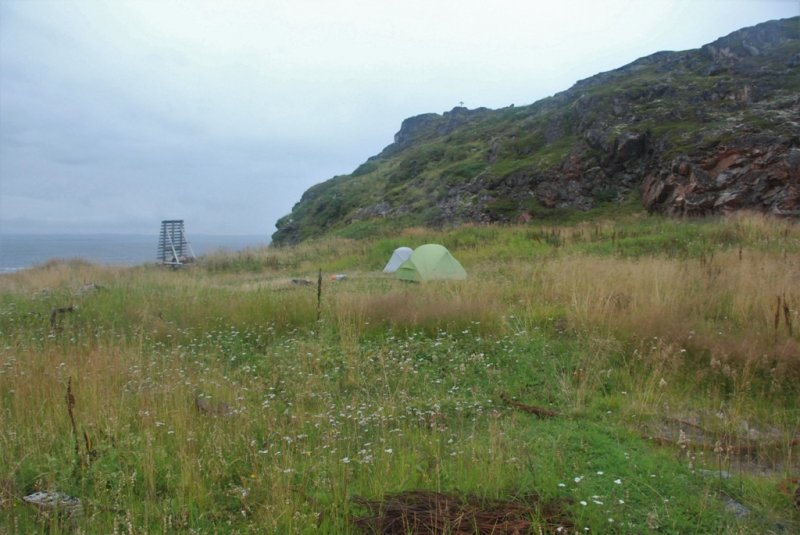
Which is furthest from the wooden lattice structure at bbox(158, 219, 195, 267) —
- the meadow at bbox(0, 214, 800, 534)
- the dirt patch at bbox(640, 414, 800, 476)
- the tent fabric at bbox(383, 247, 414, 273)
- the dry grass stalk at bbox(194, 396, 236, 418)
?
the dirt patch at bbox(640, 414, 800, 476)

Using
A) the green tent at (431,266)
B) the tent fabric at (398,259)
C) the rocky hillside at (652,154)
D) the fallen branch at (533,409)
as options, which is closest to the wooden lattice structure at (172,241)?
the rocky hillside at (652,154)

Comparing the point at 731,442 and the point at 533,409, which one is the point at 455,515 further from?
the point at 731,442

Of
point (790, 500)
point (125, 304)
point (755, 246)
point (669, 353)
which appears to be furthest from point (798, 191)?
point (125, 304)

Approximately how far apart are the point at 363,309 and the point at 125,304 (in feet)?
16.0

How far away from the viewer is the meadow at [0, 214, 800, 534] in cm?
322

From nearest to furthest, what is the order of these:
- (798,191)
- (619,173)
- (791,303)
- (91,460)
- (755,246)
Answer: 1. (91,460)
2. (791,303)
3. (755,246)
4. (798,191)
5. (619,173)

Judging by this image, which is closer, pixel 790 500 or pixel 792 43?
pixel 790 500

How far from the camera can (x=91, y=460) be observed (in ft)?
12.6

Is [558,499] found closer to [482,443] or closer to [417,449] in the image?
[482,443]

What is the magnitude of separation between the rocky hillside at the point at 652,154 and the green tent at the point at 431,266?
1285 centimetres

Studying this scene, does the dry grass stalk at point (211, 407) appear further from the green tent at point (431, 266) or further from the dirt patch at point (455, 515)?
the green tent at point (431, 266)

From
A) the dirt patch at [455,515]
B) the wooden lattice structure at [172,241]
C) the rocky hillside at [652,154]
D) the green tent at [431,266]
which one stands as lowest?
the dirt patch at [455,515]

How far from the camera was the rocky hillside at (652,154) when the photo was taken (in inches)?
850

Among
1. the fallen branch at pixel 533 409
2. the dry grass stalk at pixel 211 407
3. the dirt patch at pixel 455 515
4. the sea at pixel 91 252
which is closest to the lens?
the dirt patch at pixel 455 515
